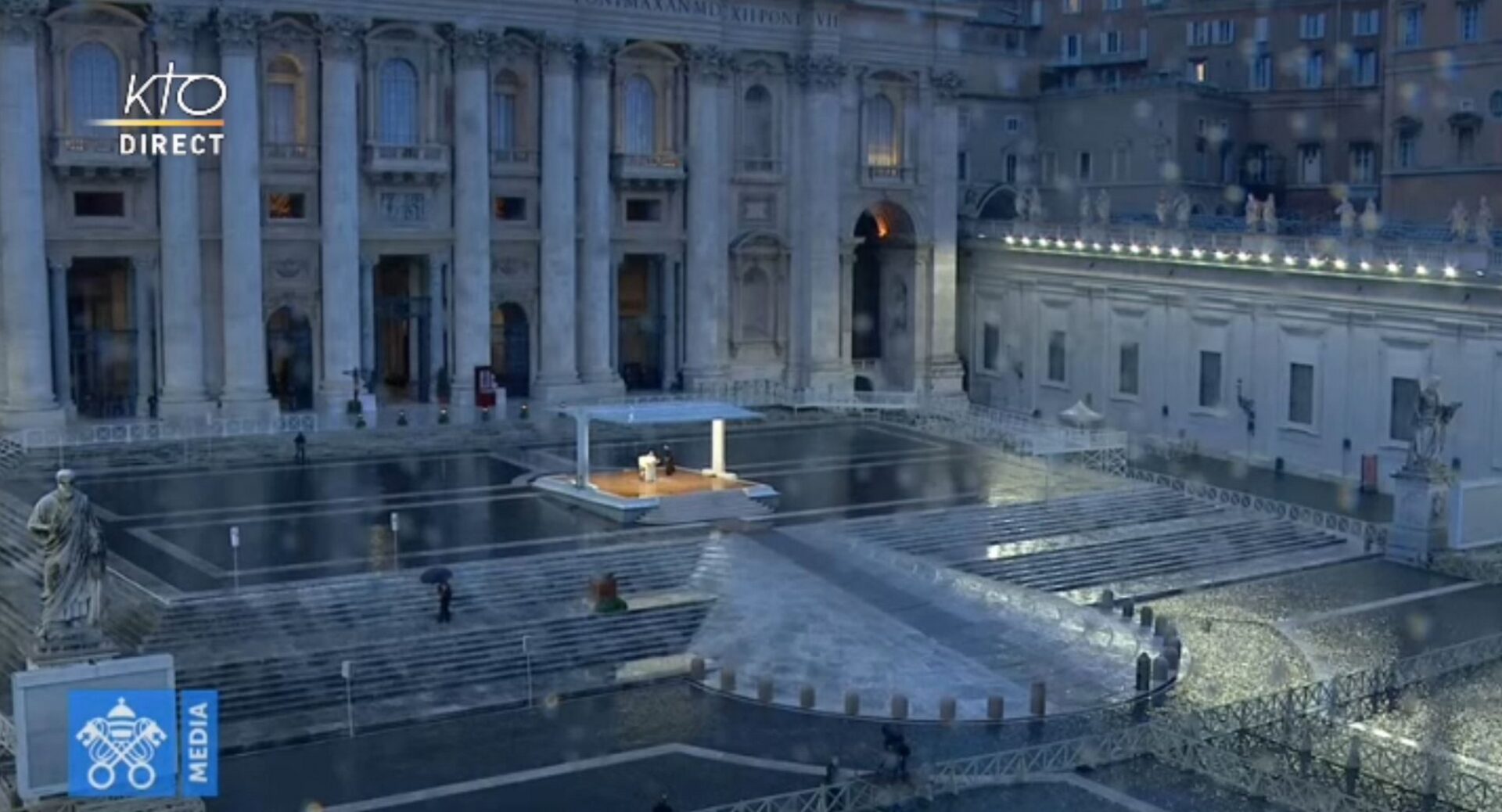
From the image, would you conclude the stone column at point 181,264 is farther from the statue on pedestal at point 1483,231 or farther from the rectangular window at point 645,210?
the statue on pedestal at point 1483,231

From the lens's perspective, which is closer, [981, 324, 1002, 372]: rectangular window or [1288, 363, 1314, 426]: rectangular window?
[1288, 363, 1314, 426]: rectangular window

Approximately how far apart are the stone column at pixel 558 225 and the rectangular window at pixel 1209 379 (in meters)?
19.7

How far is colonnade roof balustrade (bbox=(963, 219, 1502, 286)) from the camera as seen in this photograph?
50.3 m

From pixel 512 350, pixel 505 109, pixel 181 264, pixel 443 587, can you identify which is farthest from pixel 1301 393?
pixel 181 264

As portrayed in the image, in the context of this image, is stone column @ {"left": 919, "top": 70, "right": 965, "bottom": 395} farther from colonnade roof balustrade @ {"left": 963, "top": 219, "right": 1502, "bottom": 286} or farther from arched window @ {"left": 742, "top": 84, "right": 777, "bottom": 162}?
arched window @ {"left": 742, "top": 84, "right": 777, "bottom": 162}

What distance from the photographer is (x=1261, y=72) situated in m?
78.8

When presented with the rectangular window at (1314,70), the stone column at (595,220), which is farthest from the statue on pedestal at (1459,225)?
the rectangular window at (1314,70)

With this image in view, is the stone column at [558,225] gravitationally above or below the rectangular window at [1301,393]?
above

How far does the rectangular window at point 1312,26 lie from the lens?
76562mm

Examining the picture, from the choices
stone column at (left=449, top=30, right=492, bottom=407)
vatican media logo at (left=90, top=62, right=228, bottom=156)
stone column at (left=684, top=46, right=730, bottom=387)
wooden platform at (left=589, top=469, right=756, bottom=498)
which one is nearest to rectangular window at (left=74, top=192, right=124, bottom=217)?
vatican media logo at (left=90, top=62, right=228, bottom=156)

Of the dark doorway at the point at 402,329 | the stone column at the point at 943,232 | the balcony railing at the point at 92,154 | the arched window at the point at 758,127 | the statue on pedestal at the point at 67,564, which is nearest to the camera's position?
the statue on pedestal at the point at 67,564

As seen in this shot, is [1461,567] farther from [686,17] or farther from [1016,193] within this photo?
[1016,193]

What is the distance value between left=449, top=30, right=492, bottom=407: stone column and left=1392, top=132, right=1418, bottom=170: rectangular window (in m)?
33.6

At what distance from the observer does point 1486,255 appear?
1955 inches
